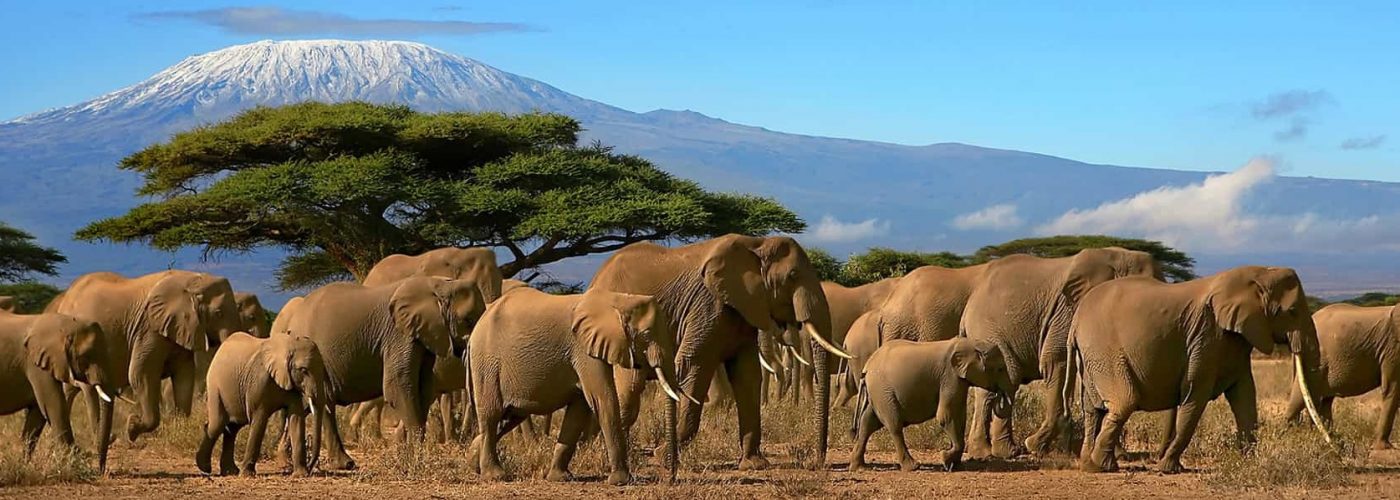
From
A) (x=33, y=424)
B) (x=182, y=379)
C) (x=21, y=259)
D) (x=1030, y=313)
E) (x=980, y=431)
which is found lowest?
(x=21, y=259)

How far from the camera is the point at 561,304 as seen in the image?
14250mm

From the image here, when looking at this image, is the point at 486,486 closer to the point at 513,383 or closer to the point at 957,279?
the point at 513,383

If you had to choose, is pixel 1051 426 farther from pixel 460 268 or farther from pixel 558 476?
pixel 460 268

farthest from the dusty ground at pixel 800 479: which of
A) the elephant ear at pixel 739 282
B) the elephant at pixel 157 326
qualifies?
the elephant ear at pixel 739 282

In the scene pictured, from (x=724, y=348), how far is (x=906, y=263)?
30.7m

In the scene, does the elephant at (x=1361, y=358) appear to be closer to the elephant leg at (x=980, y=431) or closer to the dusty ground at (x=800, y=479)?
the dusty ground at (x=800, y=479)

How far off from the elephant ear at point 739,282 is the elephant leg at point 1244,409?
12.1 ft

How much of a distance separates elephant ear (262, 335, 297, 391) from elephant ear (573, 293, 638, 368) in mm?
2447

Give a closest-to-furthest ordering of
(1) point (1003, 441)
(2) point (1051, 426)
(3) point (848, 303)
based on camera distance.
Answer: (2) point (1051, 426) < (1) point (1003, 441) < (3) point (848, 303)

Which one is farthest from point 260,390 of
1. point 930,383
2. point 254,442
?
point 930,383

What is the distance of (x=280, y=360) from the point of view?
49.3ft

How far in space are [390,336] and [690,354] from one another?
2.45 meters

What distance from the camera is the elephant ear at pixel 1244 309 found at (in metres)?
15.1

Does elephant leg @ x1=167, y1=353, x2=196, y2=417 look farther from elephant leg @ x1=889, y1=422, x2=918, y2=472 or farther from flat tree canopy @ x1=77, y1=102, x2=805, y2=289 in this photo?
flat tree canopy @ x1=77, y1=102, x2=805, y2=289
